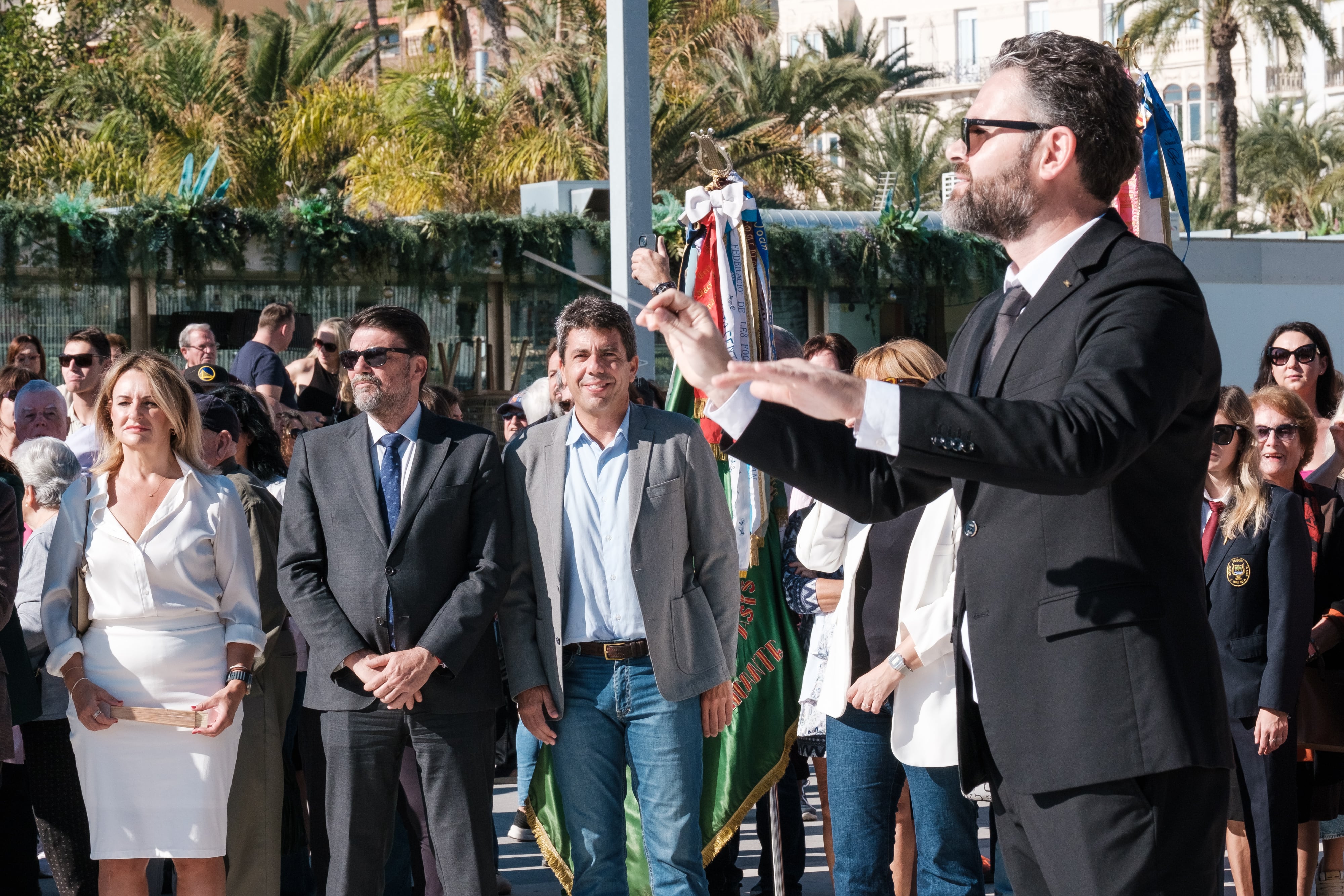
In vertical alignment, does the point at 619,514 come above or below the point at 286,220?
below

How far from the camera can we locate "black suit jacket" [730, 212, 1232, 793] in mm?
2295

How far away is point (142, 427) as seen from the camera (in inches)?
196

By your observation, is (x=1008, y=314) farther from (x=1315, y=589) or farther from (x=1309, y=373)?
(x=1309, y=373)

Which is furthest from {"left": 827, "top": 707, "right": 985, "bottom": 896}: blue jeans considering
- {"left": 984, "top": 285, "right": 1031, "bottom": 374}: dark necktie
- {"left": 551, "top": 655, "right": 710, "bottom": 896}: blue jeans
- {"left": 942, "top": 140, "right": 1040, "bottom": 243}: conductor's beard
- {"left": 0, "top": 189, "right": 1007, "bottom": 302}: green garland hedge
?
{"left": 0, "top": 189, "right": 1007, "bottom": 302}: green garland hedge

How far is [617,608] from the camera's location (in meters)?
4.72

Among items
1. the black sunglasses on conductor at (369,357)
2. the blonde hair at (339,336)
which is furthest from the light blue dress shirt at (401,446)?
the blonde hair at (339,336)

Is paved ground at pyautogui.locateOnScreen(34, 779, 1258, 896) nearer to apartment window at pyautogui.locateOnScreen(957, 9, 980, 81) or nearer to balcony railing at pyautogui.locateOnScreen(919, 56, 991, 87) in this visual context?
balcony railing at pyautogui.locateOnScreen(919, 56, 991, 87)

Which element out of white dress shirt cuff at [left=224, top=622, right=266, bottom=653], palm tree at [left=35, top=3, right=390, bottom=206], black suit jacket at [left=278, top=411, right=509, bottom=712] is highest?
palm tree at [left=35, top=3, right=390, bottom=206]

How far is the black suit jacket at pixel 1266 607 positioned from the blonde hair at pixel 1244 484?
0.10 feet

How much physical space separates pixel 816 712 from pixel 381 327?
6.69ft

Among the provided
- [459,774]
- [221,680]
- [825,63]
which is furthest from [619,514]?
[825,63]

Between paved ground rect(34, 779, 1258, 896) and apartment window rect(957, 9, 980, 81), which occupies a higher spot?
apartment window rect(957, 9, 980, 81)

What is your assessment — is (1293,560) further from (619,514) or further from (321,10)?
(321,10)

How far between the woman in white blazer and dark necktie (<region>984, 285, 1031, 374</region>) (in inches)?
71.2
